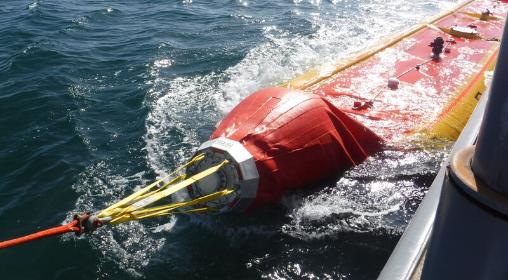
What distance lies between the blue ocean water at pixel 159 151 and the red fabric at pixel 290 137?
0.28 meters

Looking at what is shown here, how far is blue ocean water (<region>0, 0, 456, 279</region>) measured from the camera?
424 cm

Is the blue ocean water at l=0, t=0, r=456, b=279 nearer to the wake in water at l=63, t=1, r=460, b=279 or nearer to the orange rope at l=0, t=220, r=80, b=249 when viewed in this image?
the wake in water at l=63, t=1, r=460, b=279

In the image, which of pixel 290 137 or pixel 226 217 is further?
pixel 226 217

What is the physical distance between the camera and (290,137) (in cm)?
451

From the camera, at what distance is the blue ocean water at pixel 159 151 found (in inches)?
167

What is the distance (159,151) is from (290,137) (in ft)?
7.23

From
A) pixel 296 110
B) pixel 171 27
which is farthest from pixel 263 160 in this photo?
pixel 171 27

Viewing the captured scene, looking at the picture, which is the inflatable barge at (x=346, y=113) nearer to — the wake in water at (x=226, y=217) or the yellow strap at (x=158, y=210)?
the yellow strap at (x=158, y=210)

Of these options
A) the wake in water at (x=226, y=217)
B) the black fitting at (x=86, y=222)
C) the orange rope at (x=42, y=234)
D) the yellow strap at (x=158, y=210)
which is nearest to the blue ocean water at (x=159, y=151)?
the wake in water at (x=226, y=217)

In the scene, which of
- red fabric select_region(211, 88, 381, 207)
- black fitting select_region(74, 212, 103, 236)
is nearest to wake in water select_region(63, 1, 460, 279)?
red fabric select_region(211, 88, 381, 207)

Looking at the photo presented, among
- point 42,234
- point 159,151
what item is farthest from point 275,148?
point 42,234

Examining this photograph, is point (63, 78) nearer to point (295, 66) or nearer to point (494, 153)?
point (295, 66)

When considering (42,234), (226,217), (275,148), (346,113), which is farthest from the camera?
(346,113)

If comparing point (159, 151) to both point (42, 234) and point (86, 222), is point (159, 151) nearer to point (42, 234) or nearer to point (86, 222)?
point (86, 222)
